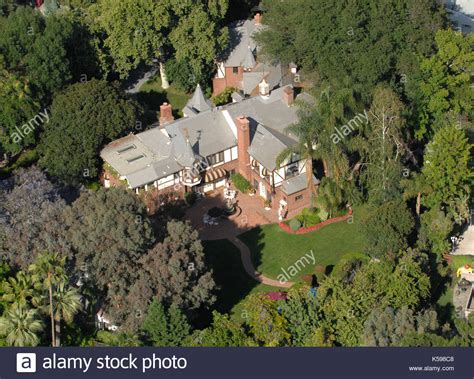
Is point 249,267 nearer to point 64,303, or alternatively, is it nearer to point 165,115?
point 64,303

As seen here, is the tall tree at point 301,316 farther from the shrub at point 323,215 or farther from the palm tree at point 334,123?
the palm tree at point 334,123

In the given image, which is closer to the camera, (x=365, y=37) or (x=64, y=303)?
(x=64, y=303)

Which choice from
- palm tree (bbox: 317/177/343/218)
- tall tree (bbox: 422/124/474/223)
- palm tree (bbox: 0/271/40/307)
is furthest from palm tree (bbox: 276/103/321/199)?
palm tree (bbox: 0/271/40/307)

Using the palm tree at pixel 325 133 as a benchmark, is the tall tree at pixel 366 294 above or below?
below

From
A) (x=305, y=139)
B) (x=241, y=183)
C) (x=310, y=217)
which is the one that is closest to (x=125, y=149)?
(x=241, y=183)

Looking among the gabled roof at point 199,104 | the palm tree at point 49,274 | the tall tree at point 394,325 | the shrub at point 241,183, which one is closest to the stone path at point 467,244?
the tall tree at point 394,325

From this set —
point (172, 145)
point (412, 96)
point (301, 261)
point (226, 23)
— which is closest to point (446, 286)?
point (301, 261)

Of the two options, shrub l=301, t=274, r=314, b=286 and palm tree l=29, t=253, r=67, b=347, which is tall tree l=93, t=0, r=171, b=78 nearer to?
shrub l=301, t=274, r=314, b=286
